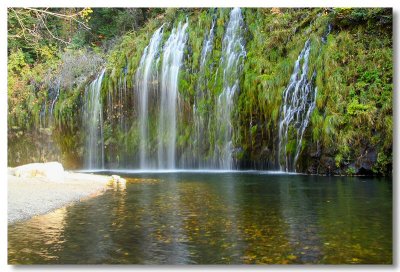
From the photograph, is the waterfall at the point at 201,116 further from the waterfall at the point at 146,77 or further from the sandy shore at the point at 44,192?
the sandy shore at the point at 44,192

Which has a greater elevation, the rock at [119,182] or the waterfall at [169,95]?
→ the waterfall at [169,95]

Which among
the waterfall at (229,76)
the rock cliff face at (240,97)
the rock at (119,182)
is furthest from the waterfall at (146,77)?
the rock at (119,182)

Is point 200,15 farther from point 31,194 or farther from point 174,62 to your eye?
point 31,194

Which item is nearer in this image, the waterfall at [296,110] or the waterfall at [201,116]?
the waterfall at [296,110]

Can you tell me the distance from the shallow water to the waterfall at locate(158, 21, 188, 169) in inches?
124

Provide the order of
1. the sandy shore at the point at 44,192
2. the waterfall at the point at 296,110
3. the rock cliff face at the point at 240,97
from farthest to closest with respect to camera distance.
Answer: the waterfall at the point at 296,110 → the rock cliff face at the point at 240,97 → the sandy shore at the point at 44,192

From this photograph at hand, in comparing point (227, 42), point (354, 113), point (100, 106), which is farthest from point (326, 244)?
point (100, 106)

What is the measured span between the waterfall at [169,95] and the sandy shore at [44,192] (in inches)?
79.9

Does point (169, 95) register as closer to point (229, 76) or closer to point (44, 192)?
point (229, 76)

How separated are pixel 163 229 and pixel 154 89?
20.6 feet

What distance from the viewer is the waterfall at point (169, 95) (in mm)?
10312

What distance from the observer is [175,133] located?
421 inches

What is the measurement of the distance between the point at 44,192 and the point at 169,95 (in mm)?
4668

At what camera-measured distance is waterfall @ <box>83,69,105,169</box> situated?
10680mm
